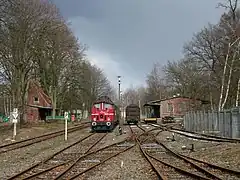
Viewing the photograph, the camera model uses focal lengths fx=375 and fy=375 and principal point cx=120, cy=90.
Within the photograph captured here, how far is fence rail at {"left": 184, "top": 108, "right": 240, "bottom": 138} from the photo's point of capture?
23.9 meters

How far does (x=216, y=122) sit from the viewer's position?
30422 mm

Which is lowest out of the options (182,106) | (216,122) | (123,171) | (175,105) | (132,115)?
(123,171)

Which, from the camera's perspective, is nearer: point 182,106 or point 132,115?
point 132,115

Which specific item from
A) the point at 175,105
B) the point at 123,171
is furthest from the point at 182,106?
the point at 123,171

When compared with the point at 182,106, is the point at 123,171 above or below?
below

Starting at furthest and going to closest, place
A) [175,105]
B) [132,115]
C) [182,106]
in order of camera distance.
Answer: [175,105], [182,106], [132,115]

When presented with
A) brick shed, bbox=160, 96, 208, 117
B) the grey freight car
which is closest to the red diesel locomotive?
the grey freight car

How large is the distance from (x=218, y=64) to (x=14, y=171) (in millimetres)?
37455

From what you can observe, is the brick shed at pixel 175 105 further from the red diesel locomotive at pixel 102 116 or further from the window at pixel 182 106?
the red diesel locomotive at pixel 102 116

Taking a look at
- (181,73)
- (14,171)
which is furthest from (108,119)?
(181,73)

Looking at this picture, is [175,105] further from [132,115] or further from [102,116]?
[102,116]

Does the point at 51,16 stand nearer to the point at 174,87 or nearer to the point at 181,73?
the point at 181,73

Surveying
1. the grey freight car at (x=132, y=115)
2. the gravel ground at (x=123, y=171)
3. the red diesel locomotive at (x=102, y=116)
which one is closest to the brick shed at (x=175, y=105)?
the grey freight car at (x=132, y=115)

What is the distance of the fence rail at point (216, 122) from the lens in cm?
2389
